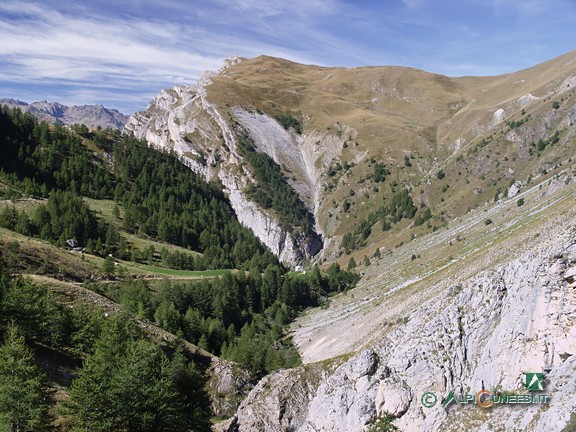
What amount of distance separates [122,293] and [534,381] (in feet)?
241

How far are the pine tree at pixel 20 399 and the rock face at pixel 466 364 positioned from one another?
20.9 metres

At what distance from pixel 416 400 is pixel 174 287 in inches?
2698

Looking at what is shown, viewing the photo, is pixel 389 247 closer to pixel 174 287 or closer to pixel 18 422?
pixel 174 287

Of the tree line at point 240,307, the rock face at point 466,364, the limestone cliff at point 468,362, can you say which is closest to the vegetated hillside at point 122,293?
the tree line at point 240,307

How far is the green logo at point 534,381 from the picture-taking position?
29297 mm

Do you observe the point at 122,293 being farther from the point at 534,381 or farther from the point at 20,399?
the point at 534,381

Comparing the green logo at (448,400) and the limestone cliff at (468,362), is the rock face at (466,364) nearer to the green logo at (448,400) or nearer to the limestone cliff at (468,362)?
the limestone cliff at (468,362)

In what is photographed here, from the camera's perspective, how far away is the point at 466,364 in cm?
3597

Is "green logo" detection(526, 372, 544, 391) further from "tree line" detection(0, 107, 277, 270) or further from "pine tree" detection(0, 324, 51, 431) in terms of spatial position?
"tree line" detection(0, 107, 277, 270)

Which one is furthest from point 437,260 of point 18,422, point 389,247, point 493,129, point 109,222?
point 493,129

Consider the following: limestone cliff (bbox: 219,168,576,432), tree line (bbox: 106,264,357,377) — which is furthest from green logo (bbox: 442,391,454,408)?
tree line (bbox: 106,264,357,377)

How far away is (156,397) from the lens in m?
36.4

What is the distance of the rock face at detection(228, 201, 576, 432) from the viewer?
98.4ft

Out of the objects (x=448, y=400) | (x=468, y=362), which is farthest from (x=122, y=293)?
(x=468, y=362)
